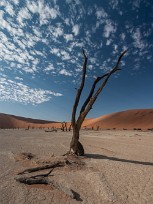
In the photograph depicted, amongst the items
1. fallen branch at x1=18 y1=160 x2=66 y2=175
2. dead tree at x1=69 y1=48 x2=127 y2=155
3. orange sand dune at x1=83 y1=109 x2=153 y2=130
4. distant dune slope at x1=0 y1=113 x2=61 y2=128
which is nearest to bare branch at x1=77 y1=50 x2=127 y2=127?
dead tree at x1=69 y1=48 x2=127 y2=155

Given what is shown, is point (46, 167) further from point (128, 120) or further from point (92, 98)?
point (128, 120)

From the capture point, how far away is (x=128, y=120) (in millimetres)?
78875

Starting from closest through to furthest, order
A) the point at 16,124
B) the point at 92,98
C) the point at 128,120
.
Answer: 1. the point at 92,98
2. the point at 128,120
3. the point at 16,124

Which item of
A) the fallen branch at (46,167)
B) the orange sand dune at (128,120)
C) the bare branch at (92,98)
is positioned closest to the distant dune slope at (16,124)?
the orange sand dune at (128,120)

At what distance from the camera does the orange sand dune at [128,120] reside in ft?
236

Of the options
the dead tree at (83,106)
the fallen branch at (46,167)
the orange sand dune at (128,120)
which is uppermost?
the orange sand dune at (128,120)

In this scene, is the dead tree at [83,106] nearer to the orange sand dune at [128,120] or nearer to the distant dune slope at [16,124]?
the orange sand dune at [128,120]

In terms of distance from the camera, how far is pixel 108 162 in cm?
836

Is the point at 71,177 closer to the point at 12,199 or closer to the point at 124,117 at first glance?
the point at 12,199

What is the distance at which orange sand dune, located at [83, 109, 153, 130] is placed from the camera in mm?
71938

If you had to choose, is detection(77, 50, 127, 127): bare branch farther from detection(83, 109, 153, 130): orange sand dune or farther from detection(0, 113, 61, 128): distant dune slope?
detection(0, 113, 61, 128): distant dune slope

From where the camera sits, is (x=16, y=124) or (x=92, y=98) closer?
(x=92, y=98)

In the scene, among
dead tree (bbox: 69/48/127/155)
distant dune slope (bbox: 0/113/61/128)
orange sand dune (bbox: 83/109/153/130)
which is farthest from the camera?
distant dune slope (bbox: 0/113/61/128)

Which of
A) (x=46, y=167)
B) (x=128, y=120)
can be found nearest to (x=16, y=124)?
(x=128, y=120)
